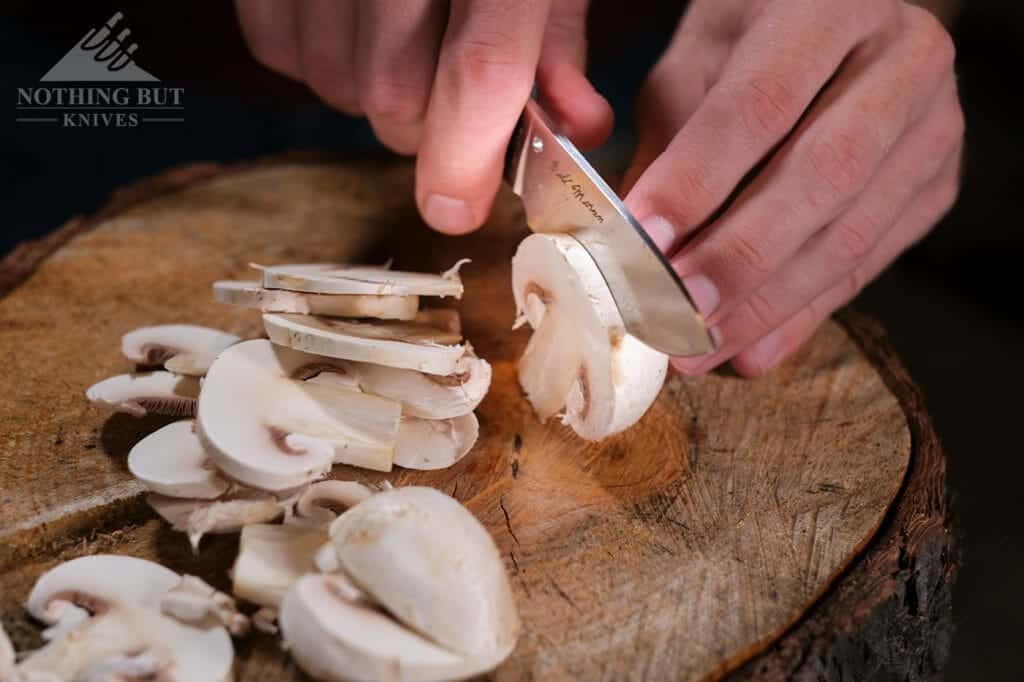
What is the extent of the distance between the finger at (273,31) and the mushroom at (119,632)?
1160 mm

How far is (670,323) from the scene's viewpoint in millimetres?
1279

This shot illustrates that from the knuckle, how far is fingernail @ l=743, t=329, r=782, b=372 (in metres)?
0.29

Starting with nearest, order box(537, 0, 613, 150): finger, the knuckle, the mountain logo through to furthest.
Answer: the knuckle, box(537, 0, 613, 150): finger, the mountain logo

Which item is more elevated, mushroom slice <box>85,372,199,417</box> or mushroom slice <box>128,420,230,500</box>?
mushroom slice <box>128,420,230,500</box>

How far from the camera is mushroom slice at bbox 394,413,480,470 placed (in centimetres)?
142

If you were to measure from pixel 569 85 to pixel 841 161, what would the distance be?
56 centimetres

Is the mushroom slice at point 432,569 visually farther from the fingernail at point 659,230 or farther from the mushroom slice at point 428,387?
the fingernail at point 659,230

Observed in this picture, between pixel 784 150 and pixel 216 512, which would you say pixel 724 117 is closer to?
pixel 784 150

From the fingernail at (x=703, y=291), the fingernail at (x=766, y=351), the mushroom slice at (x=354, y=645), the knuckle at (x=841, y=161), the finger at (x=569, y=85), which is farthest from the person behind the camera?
the finger at (x=569, y=85)

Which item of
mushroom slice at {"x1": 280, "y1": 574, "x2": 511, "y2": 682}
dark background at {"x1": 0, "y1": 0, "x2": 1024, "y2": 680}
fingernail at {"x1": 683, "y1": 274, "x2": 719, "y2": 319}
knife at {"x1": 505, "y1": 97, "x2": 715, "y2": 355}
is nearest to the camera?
mushroom slice at {"x1": 280, "y1": 574, "x2": 511, "y2": 682}

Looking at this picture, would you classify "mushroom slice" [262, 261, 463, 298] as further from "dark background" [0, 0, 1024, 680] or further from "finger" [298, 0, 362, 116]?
"dark background" [0, 0, 1024, 680]

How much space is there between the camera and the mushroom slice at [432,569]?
105 cm

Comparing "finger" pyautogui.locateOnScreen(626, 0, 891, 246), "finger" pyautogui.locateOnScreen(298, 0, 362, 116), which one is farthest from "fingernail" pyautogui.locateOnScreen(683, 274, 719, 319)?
"finger" pyautogui.locateOnScreen(298, 0, 362, 116)

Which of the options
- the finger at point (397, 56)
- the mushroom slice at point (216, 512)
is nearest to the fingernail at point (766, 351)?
the finger at point (397, 56)
